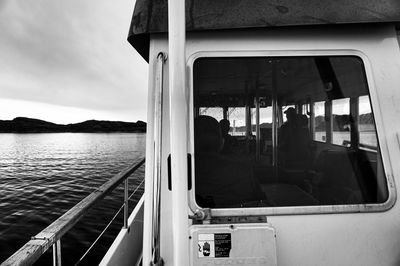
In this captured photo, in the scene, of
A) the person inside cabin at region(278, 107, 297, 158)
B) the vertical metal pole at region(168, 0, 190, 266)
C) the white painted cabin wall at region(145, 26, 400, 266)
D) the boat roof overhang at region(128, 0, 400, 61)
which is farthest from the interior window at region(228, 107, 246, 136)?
the vertical metal pole at region(168, 0, 190, 266)

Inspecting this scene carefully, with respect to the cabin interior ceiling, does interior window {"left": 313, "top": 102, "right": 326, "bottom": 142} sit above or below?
below

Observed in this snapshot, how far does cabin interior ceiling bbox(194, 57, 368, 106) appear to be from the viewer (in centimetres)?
145

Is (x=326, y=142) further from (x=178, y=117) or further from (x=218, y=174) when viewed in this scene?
(x=178, y=117)

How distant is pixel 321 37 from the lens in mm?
1438

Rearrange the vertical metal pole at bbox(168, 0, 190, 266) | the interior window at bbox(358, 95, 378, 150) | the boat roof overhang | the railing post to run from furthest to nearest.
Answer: the interior window at bbox(358, 95, 378, 150)
the boat roof overhang
the railing post
the vertical metal pole at bbox(168, 0, 190, 266)

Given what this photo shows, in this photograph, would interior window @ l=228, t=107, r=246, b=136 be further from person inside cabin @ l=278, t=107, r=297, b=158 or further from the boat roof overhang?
the boat roof overhang

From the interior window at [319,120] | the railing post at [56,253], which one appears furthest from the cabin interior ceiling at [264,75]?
Result: the railing post at [56,253]

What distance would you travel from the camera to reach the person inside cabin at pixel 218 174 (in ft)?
4.57

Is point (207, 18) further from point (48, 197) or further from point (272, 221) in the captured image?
point (48, 197)

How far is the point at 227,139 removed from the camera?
1.45 m

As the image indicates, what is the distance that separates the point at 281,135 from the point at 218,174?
46cm

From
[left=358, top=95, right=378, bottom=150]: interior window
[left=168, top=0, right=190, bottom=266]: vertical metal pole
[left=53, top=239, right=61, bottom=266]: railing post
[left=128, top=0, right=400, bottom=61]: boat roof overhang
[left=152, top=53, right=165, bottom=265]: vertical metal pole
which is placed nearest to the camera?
[left=168, top=0, right=190, bottom=266]: vertical metal pole

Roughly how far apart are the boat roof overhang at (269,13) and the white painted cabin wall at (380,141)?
0.33ft

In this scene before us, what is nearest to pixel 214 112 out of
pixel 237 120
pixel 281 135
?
pixel 237 120
